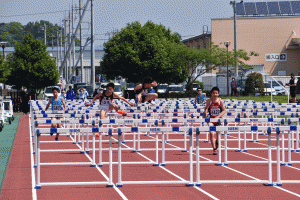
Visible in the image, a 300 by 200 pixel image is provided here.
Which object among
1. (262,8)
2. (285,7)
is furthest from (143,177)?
(285,7)

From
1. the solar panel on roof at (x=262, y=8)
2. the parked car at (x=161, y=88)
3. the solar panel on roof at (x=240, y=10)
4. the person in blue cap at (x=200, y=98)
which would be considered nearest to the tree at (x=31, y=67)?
the parked car at (x=161, y=88)

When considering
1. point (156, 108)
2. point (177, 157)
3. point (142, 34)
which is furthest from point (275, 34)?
point (177, 157)

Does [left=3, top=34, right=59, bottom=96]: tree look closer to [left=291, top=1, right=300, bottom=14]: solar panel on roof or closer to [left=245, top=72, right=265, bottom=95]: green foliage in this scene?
[left=245, top=72, right=265, bottom=95]: green foliage

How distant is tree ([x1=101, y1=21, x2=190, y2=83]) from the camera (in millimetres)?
55969

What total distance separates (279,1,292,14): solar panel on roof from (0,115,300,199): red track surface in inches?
2739

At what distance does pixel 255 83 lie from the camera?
5206 cm

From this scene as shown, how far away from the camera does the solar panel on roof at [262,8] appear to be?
80.7 m

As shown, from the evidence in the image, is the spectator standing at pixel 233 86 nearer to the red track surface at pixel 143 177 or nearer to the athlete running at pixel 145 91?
the athlete running at pixel 145 91

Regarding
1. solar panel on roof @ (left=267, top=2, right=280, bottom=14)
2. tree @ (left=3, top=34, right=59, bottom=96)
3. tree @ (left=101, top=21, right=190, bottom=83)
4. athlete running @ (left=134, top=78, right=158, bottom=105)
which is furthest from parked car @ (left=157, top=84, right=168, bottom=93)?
athlete running @ (left=134, top=78, right=158, bottom=105)

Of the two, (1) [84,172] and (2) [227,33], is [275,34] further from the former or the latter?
(1) [84,172]

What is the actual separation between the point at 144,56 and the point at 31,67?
12527mm

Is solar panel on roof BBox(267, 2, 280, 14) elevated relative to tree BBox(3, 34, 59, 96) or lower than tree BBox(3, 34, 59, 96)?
elevated

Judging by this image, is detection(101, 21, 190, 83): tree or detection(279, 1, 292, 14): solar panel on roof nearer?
detection(101, 21, 190, 83): tree

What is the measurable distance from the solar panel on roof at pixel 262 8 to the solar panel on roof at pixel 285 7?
2.31 m
